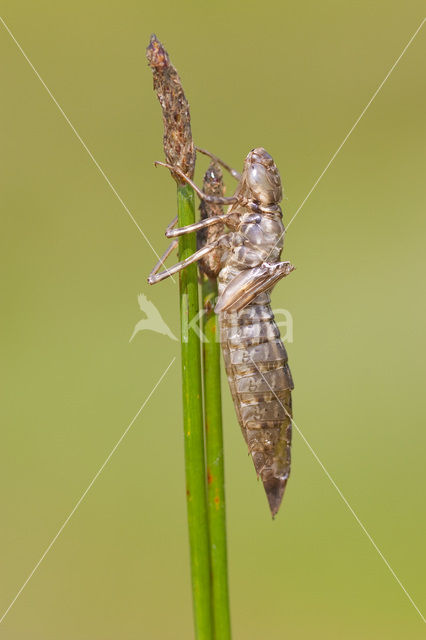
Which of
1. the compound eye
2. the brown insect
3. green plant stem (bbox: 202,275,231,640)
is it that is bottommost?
green plant stem (bbox: 202,275,231,640)

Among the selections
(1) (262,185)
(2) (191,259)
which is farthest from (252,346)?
(1) (262,185)

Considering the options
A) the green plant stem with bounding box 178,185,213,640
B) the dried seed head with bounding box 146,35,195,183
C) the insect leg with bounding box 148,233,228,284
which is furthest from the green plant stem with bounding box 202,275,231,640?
the dried seed head with bounding box 146,35,195,183

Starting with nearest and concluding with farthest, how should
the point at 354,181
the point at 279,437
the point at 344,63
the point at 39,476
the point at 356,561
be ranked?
the point at 279,437, the point at 356,561, the point at 39,476, the point at 354,181, the point at 344,63

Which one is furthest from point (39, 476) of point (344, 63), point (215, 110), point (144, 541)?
point (344, 63)

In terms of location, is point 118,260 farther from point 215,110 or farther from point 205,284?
point 205,284

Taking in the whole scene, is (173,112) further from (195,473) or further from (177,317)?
(177,317)

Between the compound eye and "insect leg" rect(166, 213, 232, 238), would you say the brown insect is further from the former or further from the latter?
the compound eye

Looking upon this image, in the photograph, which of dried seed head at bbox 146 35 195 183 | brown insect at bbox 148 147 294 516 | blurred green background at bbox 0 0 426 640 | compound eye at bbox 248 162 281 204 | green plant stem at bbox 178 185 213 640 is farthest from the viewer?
blurred green background at bbox 0 0 426 640
